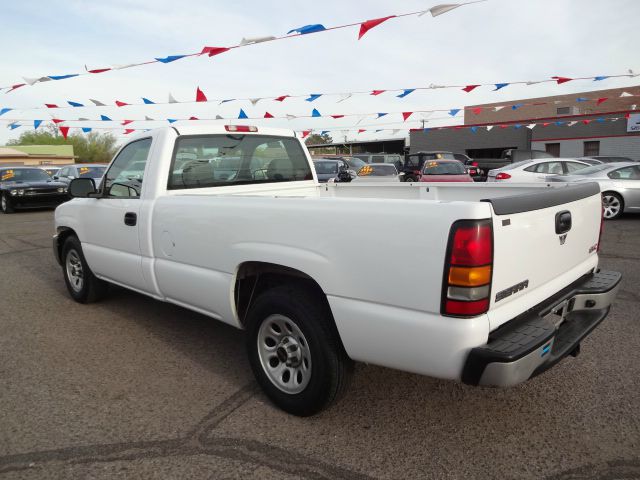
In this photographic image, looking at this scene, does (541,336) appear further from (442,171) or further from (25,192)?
(25,192)

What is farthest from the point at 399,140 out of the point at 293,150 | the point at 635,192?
the point at 293,150

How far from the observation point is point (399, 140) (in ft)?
150

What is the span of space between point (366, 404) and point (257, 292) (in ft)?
3.37

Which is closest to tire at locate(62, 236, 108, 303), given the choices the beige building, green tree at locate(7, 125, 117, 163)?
the beige building

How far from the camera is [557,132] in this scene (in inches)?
1268

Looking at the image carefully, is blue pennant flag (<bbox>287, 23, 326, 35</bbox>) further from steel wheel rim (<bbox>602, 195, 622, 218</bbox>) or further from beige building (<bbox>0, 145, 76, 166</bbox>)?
beige building (<bbox>0, 145, 76, 166</bbox>)

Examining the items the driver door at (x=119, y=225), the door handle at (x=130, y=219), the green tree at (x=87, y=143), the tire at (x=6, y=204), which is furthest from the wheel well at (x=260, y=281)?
the green tree at (x=87, y=143)

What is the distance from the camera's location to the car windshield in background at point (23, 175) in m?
16.3

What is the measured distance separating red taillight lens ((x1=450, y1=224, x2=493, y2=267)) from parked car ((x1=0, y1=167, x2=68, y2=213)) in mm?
16348

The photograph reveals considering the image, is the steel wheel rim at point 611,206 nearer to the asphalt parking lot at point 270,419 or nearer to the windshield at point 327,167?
the asphalt parking lot at point 270,419

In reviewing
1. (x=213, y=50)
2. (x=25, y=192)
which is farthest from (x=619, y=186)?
(x=25, y=192)

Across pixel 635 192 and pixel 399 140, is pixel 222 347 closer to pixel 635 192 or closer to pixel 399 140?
pixel 635 192

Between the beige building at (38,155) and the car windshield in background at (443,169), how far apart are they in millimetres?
45451

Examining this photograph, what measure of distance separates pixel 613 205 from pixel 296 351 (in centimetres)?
1063
